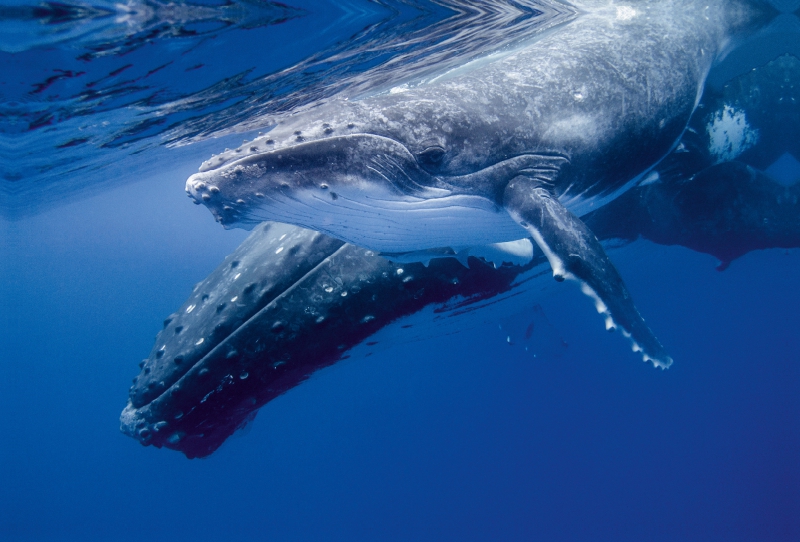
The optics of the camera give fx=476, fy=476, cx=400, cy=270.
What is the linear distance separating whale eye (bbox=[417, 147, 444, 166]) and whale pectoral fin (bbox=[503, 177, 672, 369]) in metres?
0.71

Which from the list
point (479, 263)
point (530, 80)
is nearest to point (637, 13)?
point (530, 80)

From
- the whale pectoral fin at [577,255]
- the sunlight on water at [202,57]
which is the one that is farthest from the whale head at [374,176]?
the sunlight on water at [202,57]

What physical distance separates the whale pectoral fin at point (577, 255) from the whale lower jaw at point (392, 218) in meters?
0.38

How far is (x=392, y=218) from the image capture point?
12.8 feet

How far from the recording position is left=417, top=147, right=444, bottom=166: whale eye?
375cm

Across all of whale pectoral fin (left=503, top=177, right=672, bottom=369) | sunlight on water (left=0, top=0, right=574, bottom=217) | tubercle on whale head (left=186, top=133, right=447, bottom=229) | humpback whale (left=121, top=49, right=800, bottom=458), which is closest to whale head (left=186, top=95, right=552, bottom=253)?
tubercle on whale head (left=186, top=133, right=447, bottom=229)

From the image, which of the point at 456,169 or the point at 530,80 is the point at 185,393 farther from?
the point at 530,80

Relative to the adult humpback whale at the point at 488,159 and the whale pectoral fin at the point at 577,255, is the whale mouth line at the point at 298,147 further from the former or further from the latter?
the whale pectoral fin at the point at 577,255

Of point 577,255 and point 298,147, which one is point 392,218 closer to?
point 298,147

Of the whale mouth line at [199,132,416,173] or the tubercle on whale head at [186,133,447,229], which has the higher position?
the whale mouth line at [199,132,416,173]

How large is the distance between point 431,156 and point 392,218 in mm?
583

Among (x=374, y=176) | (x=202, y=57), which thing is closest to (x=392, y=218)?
(x=374, y=176)

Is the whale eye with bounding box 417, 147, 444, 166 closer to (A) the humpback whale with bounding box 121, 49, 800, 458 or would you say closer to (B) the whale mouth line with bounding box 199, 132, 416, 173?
(B) the whale mouth line with bounding box 199, 132, 416, 173

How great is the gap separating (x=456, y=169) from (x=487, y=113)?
0.63 metres
